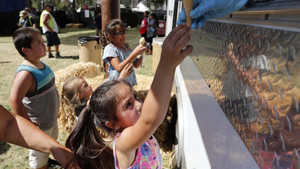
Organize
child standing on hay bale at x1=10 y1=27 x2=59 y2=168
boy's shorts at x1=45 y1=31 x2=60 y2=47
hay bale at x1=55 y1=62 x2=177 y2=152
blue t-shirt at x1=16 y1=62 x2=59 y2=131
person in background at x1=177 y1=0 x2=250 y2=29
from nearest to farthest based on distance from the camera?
1. person in background at x1=177 y1=0 x2=250 y2=29
2. child standing on hay bale at x1=10 y1=27 x2=59 y2=168
3. blue t-shirt at x1=16 y1=62 x2=59 y2=131
4. hay bale at x1=55 y1=62 x2=177 y2=152
5. boy's shorts at x1=45 y1=31 x2=60 y2=47

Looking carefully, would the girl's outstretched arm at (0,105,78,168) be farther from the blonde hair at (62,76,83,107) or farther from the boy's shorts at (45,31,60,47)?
the boy's shorts at (45,31,60,47)

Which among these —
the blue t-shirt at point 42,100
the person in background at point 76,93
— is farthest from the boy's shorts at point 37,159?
the person in background at point 76,93

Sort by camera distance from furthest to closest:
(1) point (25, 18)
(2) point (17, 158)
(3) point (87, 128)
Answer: (1) point (25, 18), (2) point (17, 158), (3) point (87, 128)

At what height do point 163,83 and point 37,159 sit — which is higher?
point 163,83

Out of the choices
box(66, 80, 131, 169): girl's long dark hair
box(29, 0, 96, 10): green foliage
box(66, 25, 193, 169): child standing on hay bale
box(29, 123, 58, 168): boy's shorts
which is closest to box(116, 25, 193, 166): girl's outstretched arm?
box(66, 25, 193, 169): child standing on hay bale

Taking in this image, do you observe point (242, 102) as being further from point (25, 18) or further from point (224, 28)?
point (25, 18)

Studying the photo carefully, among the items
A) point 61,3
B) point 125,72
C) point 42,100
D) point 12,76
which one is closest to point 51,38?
point 12,76

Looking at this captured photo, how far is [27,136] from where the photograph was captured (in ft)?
4.33

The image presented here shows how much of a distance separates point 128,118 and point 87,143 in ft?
1.72

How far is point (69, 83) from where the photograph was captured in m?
2.62

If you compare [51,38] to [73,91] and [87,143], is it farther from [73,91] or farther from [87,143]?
[87,143]

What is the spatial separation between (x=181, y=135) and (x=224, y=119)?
91 cm

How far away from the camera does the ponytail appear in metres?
1.47

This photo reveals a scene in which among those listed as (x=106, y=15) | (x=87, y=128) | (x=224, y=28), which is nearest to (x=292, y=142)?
(x=224, y=28)
